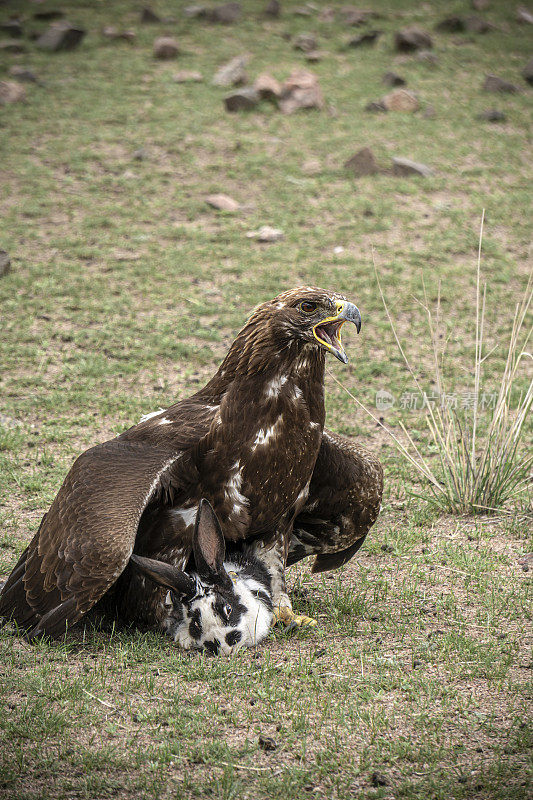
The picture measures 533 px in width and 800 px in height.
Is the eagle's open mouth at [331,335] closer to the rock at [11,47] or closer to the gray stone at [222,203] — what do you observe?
the gray stone at [222,203]

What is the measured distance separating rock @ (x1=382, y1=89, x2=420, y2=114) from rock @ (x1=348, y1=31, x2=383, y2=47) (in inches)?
135

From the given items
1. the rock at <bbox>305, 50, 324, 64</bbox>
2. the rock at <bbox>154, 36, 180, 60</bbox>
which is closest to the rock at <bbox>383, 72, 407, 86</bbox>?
the rock at <bbox>305, 50, 324, 64</bbox>

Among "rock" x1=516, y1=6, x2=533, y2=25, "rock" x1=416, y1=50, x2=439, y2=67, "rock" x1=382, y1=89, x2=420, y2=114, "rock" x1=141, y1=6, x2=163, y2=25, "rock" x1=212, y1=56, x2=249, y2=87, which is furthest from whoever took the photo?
"rock" x1=516, y1=6, x2=533, y2=25

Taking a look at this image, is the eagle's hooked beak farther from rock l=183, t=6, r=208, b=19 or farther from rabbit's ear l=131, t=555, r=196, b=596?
rock l=183, t=6, r=208, b=19

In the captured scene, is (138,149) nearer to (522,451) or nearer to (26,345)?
(26,345)

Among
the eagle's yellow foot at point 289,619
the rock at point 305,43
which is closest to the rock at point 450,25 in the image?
the rock at point 305,43

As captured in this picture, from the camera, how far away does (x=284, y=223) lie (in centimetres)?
1167

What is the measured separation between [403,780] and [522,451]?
3960 millimetres

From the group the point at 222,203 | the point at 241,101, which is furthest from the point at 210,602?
the point at 241,101

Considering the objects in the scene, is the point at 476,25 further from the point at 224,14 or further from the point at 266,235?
the point at 266,235

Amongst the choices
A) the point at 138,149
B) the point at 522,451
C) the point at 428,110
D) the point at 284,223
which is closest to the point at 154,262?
the point at 284,223

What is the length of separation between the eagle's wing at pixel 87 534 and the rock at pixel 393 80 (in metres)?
13.0

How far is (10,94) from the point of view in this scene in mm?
14852

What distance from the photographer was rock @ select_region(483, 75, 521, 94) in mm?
16531
